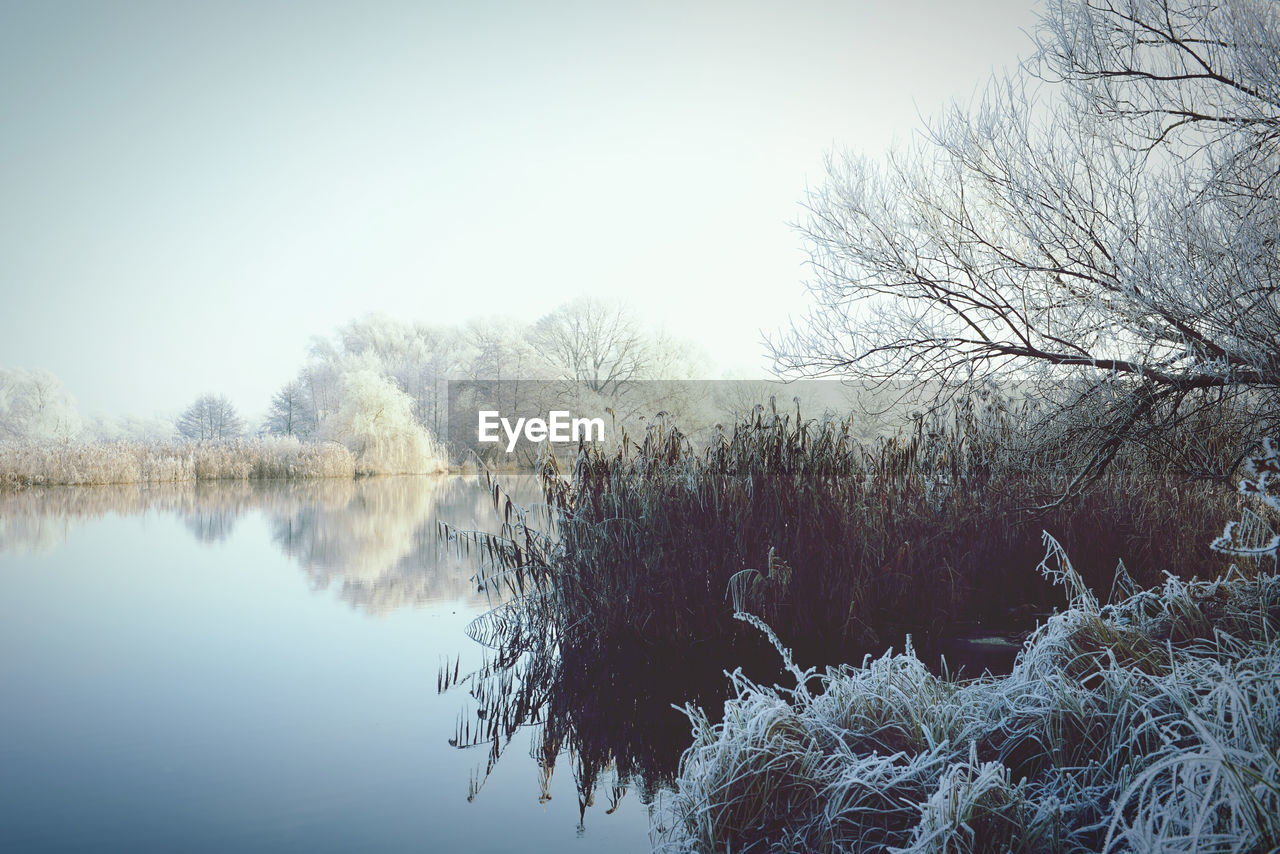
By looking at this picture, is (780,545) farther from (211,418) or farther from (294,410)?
(211,418)

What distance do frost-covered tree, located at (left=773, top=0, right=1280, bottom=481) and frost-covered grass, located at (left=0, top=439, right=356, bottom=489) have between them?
1879 cm

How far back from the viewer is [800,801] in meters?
2.52

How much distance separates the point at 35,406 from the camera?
122 ft

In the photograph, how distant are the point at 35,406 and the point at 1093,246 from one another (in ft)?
139

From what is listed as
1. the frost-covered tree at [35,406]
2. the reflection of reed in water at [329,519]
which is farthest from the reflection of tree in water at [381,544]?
the frost-covered tree at [35,406]

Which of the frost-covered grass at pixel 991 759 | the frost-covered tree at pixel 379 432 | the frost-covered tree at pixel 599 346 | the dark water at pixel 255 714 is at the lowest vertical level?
the dark water at pixel 255 714

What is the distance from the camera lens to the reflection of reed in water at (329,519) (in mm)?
8812

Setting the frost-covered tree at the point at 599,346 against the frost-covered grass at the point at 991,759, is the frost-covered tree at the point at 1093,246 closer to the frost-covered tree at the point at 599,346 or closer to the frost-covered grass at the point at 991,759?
the frost-covered grass at the point at 991,759

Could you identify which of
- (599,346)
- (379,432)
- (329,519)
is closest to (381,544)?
(329,519)

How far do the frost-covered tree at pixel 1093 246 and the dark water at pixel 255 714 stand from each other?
353 centimetres

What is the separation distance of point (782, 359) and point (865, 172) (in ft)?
5.61

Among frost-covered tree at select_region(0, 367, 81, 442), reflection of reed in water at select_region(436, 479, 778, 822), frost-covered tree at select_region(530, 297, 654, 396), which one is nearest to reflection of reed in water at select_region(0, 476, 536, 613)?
reflection of reed in water at select_region(436, 479, 778, 822)

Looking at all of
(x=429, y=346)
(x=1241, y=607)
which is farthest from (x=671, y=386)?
(x=1241, y=607)

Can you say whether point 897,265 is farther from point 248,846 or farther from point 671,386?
point 671,386
